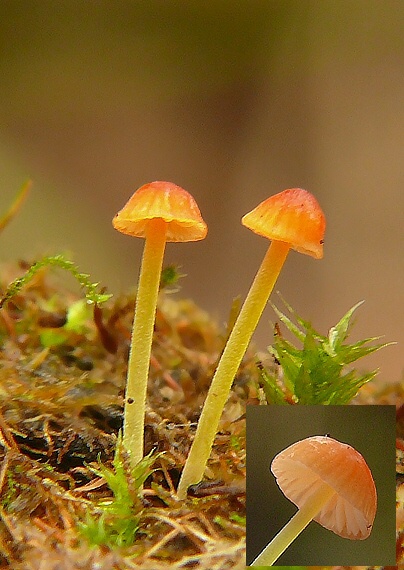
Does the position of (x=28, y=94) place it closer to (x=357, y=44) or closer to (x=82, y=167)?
(x=82, y=167)

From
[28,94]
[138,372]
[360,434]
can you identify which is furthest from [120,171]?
[360,434]

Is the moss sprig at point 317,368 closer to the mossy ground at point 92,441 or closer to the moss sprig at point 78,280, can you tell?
the mossy ground at point 92,441

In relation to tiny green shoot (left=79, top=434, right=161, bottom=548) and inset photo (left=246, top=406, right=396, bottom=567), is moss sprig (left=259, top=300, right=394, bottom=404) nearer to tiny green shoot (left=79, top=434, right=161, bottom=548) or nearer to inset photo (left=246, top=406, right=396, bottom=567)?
inset photo (left=246, top=406, right=396, bottom=567)

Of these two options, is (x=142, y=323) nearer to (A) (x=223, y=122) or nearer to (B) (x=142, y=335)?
(B) (x=142, y=335)

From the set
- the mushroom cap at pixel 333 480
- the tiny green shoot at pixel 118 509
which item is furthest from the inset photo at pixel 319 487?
the tiny green shoot at pixel 118 509

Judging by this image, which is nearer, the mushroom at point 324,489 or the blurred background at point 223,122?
the mushroom at point 324,489

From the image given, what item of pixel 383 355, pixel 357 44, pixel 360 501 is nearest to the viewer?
pixel 360 501
